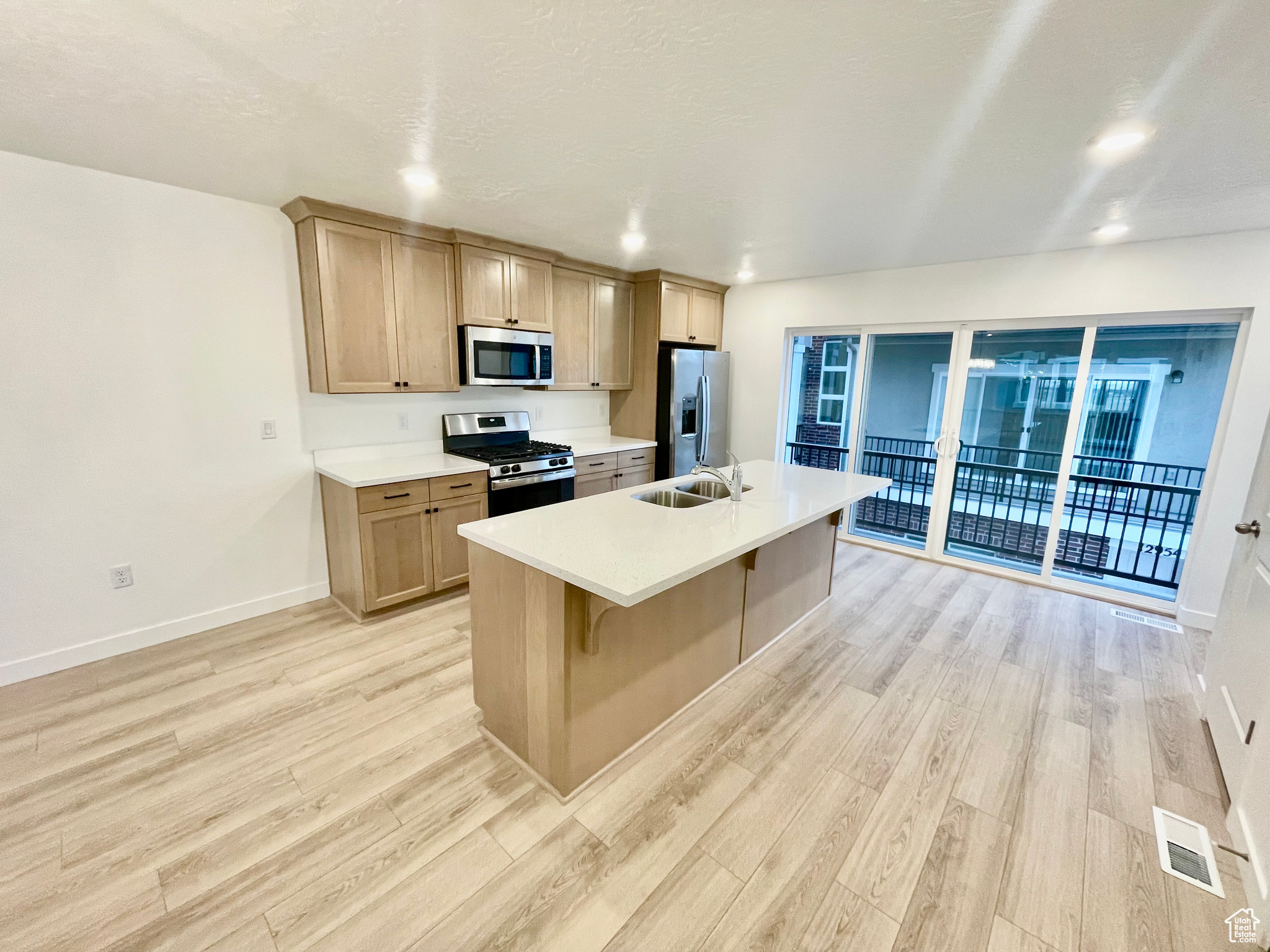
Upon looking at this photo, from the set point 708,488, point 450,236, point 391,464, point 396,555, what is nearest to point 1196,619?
point 708,488

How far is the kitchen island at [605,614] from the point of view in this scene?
168 centimetres

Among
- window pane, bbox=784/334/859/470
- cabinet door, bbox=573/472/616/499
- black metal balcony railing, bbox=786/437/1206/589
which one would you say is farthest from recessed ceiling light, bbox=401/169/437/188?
window pane, bbox=784/334/859/470

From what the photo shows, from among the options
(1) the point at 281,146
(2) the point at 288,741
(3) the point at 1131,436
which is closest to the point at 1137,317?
(3) the point at 1131,436

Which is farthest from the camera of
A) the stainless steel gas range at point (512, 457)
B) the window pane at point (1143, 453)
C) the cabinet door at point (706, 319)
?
the cabinet door at point (706, 319)

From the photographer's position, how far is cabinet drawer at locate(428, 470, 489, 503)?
124 inches

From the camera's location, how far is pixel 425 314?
3.28 metres

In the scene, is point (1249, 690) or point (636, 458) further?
point (636, 458)

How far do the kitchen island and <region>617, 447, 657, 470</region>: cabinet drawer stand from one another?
70.6 inches

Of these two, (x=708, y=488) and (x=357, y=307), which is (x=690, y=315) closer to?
(x=708, y=488)

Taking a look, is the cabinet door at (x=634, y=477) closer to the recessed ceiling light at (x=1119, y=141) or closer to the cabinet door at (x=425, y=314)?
the cabinet door at (x=425, y=314)

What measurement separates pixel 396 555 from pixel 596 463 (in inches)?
66.6

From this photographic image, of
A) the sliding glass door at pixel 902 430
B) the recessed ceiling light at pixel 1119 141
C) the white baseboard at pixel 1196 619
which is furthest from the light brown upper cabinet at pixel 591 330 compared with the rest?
the white baseboard at pixel 1196 619

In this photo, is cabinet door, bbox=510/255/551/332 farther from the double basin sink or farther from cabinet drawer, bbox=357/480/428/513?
the double basin sink

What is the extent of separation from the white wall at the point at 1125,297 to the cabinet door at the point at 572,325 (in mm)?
1798
